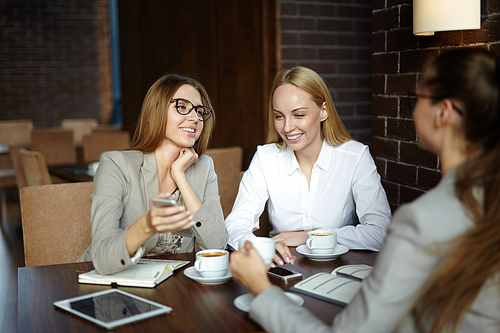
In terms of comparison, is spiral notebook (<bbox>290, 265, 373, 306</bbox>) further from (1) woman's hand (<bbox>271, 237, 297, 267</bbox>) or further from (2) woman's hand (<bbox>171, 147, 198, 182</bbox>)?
(2) woman's hand (<bbox>171, 147, 198, 182</bbox>)

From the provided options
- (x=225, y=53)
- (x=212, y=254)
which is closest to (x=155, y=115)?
(x=212, y=254)

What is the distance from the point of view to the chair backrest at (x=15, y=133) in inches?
228

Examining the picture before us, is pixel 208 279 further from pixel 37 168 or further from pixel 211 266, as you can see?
pixel 37 168

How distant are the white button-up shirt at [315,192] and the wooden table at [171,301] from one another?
0.44m

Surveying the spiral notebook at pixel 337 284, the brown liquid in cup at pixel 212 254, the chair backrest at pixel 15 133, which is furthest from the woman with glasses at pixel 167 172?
the chair backrest at pixel 15 133

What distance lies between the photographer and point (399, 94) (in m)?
2.14

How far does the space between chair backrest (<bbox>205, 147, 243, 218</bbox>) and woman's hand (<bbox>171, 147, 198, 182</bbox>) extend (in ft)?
3.65

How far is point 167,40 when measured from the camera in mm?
4844

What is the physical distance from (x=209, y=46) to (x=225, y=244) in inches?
102

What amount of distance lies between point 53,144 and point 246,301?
13.7 ft

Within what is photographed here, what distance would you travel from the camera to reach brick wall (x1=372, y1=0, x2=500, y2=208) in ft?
6.54

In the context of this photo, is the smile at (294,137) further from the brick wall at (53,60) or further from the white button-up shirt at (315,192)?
the brick wall at (53,60)

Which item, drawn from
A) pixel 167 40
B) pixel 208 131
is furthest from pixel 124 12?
pixel 208 131

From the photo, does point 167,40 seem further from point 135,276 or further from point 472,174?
point 472,174
